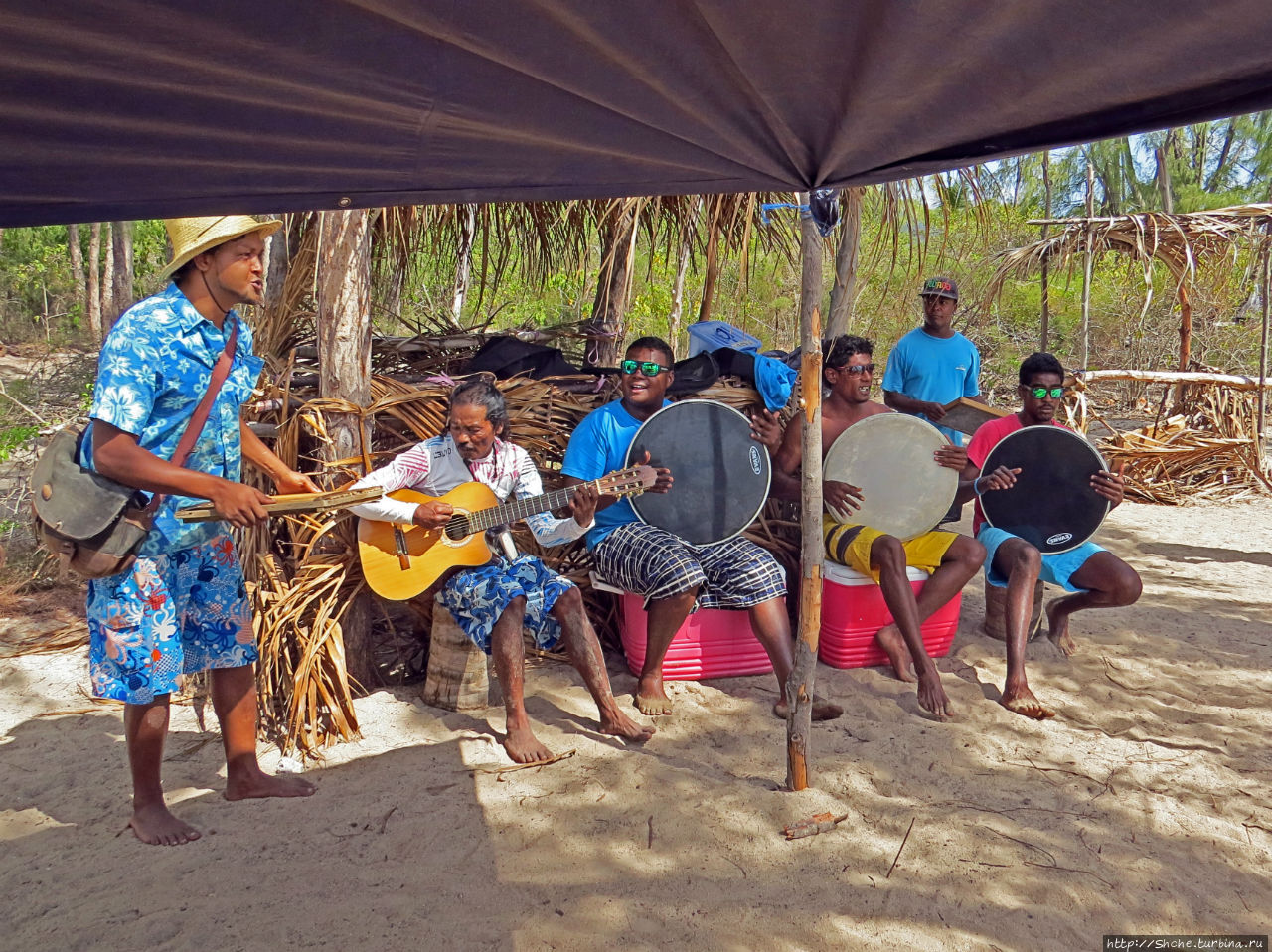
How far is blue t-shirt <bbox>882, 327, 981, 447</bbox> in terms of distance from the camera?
208 inches

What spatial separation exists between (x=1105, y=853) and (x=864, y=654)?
1.56 metres

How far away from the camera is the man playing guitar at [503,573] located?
3.63m

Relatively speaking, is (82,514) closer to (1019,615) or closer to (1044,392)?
(1019,615)

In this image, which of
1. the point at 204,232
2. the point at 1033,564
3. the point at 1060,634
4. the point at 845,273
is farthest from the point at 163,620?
the point at 845,273

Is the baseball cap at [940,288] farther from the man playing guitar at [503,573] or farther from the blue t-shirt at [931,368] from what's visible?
the man playing guitar at [503,573]

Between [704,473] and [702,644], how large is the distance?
2.54ft

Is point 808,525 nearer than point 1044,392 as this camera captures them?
Yes

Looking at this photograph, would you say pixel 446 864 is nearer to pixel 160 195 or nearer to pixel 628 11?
pixel 160 195

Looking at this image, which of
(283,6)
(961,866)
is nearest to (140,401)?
(283,6)

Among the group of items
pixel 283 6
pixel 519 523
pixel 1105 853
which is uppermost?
pixel 283 6

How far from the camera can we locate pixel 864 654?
4363 millimetres

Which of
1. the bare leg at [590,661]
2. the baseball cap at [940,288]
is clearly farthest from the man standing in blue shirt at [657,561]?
the baseball cap at [940,288]

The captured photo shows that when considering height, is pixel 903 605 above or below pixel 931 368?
below

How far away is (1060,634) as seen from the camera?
458 centimetres
